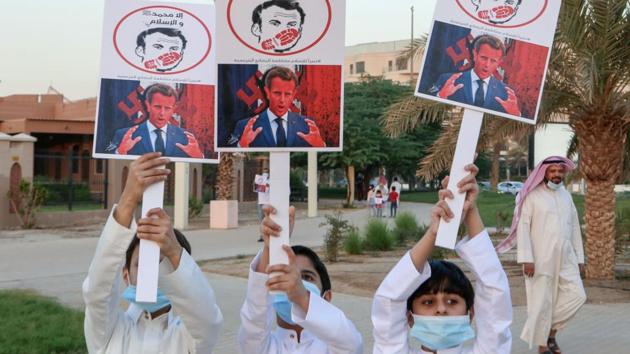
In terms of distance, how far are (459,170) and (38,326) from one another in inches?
241

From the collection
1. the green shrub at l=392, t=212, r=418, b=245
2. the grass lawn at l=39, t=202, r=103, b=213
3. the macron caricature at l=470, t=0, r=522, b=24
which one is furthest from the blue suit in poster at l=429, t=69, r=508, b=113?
the grass lawn at l=39, t=202, r=103, b=213

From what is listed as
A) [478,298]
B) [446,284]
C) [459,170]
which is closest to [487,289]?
[478,298]

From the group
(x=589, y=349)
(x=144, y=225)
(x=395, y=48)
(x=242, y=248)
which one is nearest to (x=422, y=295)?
(x=144, y=225)

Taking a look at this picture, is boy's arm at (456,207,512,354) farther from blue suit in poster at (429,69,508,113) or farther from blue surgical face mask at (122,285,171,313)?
blue surgical face mask at (122,285,171,313)

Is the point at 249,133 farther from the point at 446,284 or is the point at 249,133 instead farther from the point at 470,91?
the point at 446,284

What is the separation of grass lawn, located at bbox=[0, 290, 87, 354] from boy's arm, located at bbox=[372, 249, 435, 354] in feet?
14.9

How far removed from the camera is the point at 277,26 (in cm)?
308

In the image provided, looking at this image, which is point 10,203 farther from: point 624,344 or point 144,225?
point 144,225

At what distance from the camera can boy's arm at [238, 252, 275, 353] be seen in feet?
10.4

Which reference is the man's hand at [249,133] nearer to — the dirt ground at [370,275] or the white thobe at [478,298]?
the white thobe at [478,298]

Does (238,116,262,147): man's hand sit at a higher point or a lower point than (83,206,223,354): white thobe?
higher

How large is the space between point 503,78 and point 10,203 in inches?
796

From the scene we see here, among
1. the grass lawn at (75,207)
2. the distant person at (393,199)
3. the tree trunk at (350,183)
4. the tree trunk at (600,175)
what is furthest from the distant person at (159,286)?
the tree trunk at (350,183)

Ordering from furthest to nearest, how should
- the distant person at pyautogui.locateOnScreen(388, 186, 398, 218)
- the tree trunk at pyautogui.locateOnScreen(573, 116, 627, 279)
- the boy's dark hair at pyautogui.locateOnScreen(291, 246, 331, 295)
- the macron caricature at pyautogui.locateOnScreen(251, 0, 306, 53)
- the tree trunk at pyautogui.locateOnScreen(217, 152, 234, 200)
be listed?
1. the distant person at pyautogui.locateOnScreen(388, 186, 398, 218)
2. the tree trunk at pyautogui.locateOnScreen(217, 152, 234, 200)
3. the tree trunk at pyautogui.locateOnScreen(573, 116, 627, 279)
4. the boy's dark hair at pyautogui.locateOnScreen(291, 246, 331, 295)
5. the macron caricature at pyautogui.locateOnScreen(251, 0, 306, 53)
